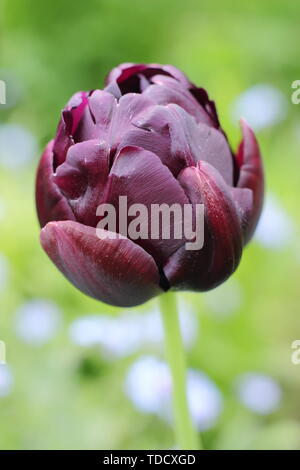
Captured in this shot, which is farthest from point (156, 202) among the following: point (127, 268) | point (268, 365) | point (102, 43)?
point (102, 43)

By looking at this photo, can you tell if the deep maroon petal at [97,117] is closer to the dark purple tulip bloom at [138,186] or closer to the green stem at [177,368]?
the dark purple tulip bloom at [138,186]

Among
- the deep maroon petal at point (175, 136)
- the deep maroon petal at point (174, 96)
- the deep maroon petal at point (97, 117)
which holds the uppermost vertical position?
the deep maroon petal at point (174, 96)

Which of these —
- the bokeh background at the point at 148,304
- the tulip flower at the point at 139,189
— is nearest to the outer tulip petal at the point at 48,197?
the tulip flower at the point at 139,189

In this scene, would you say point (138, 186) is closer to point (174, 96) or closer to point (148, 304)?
point (174, 96)

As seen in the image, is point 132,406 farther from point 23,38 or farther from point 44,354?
point 23,38

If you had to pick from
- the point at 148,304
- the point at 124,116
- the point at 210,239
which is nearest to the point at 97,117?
the point at 124,116

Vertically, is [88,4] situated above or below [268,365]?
above

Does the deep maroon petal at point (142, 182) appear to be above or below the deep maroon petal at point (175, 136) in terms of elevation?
below
